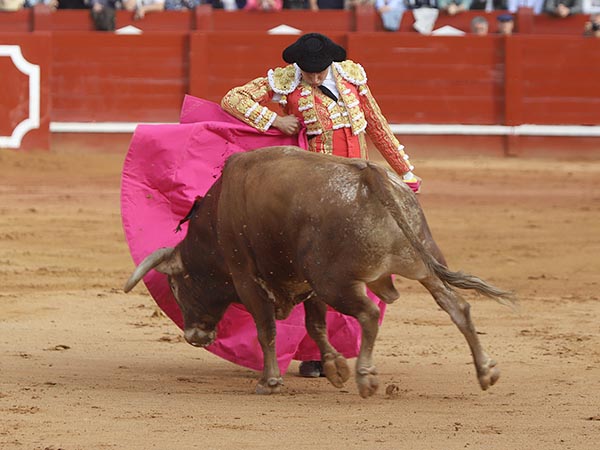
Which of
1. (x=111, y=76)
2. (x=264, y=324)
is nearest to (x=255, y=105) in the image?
(x=264, y=324)

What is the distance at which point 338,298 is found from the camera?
388 centimetres

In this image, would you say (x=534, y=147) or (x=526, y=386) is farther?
(x=534, y=147)

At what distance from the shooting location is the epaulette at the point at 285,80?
457 cm

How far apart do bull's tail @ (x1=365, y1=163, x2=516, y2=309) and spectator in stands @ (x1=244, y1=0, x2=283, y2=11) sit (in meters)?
8.70

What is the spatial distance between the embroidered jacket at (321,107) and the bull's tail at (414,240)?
617 millimetres

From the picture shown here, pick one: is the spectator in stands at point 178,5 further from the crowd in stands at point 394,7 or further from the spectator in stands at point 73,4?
the spectator in stands at point 73,4

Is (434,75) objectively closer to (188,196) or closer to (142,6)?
(142,6)

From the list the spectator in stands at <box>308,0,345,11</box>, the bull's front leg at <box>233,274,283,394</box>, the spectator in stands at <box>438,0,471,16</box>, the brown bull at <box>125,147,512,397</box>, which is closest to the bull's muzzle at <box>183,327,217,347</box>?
the brown bull at <box>125,147,512,397</box>

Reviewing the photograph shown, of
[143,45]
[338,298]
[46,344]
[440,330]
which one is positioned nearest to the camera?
[338,298]

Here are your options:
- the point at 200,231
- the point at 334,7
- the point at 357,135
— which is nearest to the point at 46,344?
the point at 200,231

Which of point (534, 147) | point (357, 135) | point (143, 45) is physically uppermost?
point (357, 135)

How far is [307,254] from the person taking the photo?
3.94 meters

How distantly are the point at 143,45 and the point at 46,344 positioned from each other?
7113 millimetres

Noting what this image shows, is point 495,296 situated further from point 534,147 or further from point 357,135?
point 534,147
